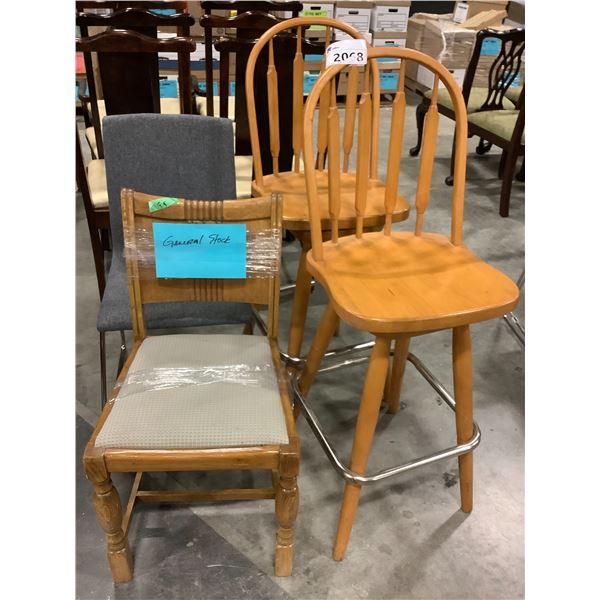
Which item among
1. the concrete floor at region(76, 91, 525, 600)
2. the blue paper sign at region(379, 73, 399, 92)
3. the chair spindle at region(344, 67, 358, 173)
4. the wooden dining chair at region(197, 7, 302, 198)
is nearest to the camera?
the concrete floor at region(76, 91, 525, 600)

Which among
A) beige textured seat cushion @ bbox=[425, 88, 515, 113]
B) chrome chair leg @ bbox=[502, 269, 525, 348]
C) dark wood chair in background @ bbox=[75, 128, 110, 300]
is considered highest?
beige textured seat cushion @ bbox=[425, 88, 515, 113]

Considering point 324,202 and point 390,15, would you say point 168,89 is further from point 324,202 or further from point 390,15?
point 324,202

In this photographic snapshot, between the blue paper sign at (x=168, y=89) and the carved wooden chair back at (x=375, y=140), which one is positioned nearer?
the carved wooden chair back at (x=375, y=140)

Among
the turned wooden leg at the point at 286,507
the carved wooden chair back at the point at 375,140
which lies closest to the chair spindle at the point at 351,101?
the carved wooden chair back at the point at 375,140

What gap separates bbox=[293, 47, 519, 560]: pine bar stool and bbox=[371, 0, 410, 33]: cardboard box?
3.44 meters

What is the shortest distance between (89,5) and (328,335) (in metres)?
2.17

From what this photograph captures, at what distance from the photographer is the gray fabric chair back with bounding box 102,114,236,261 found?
4.48 ft

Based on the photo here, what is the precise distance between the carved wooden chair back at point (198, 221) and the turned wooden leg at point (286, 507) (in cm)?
37

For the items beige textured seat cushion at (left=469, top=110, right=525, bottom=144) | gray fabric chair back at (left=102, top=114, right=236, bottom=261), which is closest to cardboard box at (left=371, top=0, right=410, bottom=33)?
beige textured seat cushion at (left=469, top=110, right=525, bottom=144)

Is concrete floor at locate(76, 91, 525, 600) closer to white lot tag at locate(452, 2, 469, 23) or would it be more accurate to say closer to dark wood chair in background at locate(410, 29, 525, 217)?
dark wood chair in background at locate(410, 29, 525, 217)

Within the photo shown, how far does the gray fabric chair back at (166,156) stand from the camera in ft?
4.48

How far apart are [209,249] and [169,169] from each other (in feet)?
1.49

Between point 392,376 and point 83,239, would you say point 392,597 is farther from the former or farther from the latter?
point 83,239

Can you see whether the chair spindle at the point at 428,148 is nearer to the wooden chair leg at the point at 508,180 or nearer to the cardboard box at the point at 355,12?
the wooden chair leg at the point at 508,180
